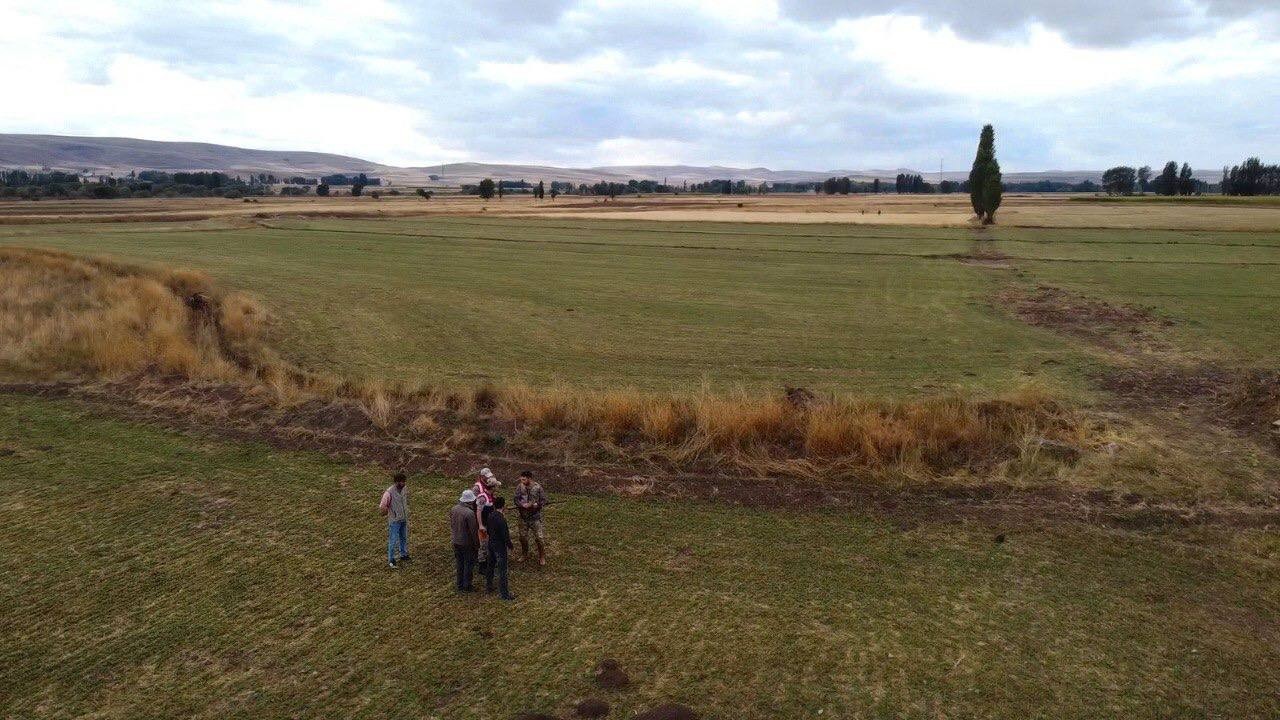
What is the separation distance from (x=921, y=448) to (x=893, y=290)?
963 inches

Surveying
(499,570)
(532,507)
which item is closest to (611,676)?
(499,570)

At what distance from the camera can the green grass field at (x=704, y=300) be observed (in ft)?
79.5

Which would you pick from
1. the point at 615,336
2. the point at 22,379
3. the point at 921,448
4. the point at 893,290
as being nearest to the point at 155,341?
the point at 22,379

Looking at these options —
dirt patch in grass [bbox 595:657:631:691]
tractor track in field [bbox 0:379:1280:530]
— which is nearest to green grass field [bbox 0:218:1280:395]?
tractor track in field [bbox 0:379:1280:530]

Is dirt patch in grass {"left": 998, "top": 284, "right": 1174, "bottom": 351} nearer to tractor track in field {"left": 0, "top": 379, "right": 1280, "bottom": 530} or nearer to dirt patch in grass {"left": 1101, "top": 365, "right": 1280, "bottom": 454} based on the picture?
dirt patch in grass {"left": 1101, "top": 365, "right": 1280, "bottom": 454}

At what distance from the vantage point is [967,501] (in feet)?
48.5

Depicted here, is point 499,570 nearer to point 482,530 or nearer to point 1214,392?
point 482,530

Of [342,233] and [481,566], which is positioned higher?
[342,233]

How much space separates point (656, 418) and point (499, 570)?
22.2 feet

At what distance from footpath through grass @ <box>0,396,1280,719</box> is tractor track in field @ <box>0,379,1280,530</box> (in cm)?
59

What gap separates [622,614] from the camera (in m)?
11.0

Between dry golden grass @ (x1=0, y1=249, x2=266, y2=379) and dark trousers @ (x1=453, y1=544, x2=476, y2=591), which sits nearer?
dark trousers @ (x1=453, y1=544, x2=476, y2=591)

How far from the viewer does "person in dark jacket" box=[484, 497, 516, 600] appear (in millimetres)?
11250

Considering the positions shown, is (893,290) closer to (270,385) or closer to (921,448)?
(921,448)
